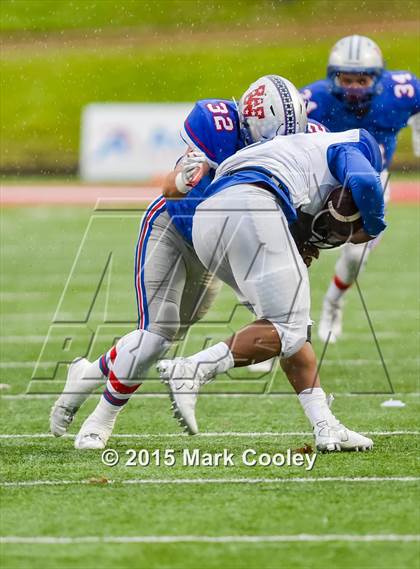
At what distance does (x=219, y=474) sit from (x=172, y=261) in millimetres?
1016

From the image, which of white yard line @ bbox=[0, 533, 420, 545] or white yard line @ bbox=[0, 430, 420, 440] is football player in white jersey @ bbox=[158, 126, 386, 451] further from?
white yard line @ bbox=[0, 533, 420, 545]

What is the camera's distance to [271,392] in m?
6.41

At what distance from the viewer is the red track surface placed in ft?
55.3

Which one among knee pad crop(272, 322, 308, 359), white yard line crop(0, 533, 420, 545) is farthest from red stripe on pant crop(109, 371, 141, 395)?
white yard line crop(0, 533, 420, 545)

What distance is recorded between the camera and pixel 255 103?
189 inches

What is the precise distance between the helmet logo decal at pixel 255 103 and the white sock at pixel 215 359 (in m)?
0.96

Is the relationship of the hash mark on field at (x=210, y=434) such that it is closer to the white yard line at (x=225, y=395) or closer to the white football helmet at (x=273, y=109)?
the white yard line at (x=225, y=395)

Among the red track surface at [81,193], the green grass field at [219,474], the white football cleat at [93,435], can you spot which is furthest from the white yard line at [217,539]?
the red track surface at [81,193]

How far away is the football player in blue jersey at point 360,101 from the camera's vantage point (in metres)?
7.50

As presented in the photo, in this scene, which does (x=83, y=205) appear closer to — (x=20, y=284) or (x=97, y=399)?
(x=20, y=284)

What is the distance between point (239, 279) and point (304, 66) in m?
21.9

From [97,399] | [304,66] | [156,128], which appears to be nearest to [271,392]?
[97,399]

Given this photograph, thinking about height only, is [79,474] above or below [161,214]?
below

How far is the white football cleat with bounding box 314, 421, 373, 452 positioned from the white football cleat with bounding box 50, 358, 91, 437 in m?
1.01
